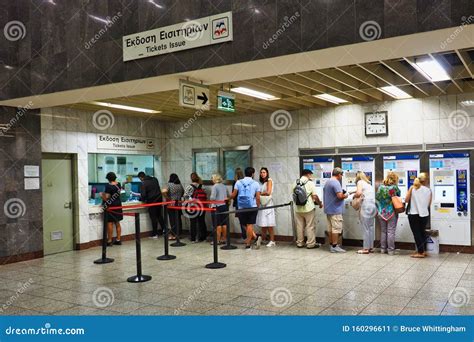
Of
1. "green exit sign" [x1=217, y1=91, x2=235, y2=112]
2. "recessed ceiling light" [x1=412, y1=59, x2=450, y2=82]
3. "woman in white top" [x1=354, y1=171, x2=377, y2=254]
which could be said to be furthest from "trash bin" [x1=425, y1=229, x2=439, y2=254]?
"green exit sign" [x1=217, y1=91, x2=235, y2=112]

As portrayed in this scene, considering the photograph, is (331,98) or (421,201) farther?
(331,98)

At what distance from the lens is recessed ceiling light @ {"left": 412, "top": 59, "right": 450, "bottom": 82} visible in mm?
6348

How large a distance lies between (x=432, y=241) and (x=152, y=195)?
6457mm

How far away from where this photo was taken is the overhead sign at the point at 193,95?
20.1ft

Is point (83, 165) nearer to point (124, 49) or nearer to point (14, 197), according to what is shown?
point (14, 197)

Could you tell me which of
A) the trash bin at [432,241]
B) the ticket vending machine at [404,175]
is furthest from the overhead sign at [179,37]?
the trash bin at [432,241]

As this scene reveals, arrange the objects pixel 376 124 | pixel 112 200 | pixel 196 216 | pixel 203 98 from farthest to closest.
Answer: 1. pixel 196 216
2. pixel 112 200
3. pixel 376 124
4. pixel 203 98

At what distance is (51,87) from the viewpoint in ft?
24.1

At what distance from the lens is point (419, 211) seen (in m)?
8.03

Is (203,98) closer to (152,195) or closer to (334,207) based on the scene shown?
(334,207)

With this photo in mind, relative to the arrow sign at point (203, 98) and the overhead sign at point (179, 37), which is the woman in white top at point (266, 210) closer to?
the arrow sign at point (203, 98)

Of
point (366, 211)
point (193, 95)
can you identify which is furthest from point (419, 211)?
point (193, 95)

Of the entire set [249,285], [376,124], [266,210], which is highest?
[376,124]

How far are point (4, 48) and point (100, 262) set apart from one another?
4160mm
